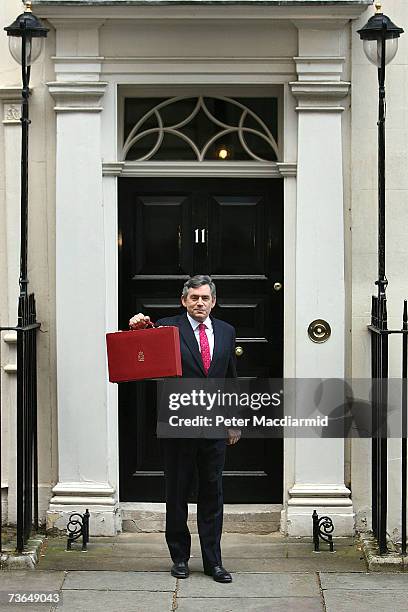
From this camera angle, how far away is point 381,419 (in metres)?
8.55

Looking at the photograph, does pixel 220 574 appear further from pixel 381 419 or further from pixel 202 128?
pixel 202 128

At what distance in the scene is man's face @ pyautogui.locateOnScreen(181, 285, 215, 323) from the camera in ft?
26.3

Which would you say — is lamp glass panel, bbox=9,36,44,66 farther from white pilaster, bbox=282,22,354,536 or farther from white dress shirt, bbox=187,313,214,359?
white dress shirt, bbox=187,313,214,359

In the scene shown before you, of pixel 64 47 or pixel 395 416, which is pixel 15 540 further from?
pixel 64 47

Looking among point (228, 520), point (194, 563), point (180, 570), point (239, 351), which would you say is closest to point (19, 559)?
point (180, 570)

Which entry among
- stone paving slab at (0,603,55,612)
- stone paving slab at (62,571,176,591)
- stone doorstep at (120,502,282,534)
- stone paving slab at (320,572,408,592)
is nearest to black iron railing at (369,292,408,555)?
stone paving slab at (320,572,408,592)

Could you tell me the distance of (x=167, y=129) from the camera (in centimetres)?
923

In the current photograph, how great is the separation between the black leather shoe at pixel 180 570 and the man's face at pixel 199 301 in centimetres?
156

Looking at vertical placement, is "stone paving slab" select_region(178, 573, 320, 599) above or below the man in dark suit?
below

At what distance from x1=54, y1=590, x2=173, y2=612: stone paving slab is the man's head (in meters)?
1.73

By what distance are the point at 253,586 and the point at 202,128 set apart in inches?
129

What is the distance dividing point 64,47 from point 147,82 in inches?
24.3

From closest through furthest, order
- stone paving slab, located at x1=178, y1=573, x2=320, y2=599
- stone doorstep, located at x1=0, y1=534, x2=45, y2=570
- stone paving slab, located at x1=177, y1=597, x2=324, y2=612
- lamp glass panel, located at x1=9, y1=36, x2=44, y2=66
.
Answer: stone paving slab, located at x1=177, y1=597, x2=324, y2=612, stone paving slab, located at x1=178, y1=573, x2=320, y2=599, stone doorstep, located at x1=0, y1=534, x2=45, y2=570, lamp glass panel, located at x1=9, y1=36, x2=44, y2=66

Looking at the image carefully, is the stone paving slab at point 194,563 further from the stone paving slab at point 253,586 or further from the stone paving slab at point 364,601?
the stone paving slab at point 364,601
